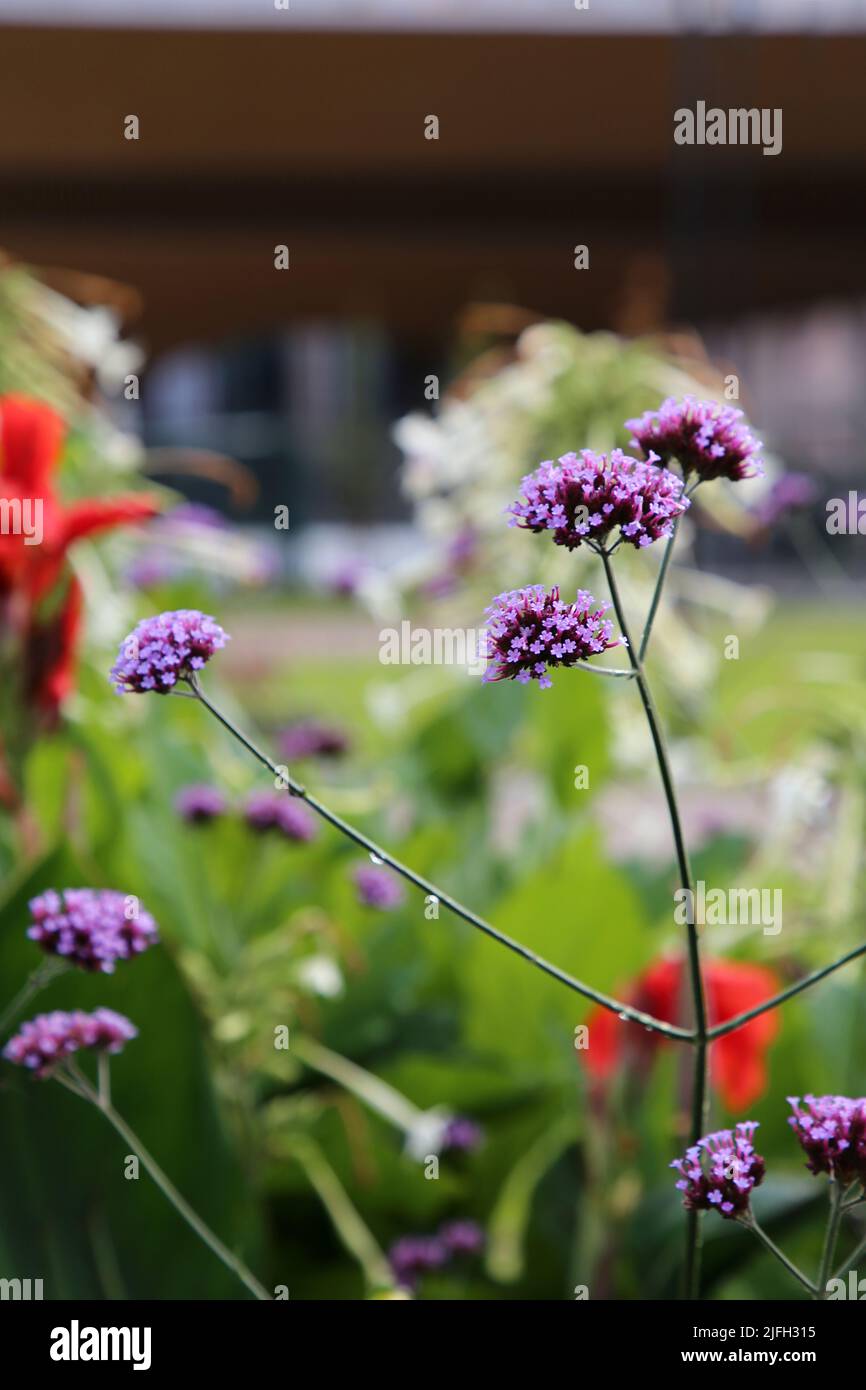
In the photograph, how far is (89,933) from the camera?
1.01 ft

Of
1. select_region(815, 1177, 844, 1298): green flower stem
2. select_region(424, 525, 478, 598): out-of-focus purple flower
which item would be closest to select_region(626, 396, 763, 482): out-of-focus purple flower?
select_region(815, 1177, 844, 1298): green flower stem

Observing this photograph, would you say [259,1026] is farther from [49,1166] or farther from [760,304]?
[760,304]

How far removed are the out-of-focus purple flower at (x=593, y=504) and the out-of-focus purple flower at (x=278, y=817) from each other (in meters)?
0.30

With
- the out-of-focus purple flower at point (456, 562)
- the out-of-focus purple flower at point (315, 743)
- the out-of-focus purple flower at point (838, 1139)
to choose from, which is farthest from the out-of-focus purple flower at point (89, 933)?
the out-of-focus purple flower at point (456, 562)

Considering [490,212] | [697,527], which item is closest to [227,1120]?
[697,527]

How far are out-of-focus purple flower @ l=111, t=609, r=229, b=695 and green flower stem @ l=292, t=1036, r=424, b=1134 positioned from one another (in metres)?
0.30

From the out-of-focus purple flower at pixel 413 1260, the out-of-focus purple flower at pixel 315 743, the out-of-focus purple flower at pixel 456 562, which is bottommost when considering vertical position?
the out-of-focus purple flower at pixel 413 1260

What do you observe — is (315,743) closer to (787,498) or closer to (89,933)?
(787,498)

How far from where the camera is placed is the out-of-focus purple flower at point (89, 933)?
12.0 inches

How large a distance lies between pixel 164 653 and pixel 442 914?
19.1 inches

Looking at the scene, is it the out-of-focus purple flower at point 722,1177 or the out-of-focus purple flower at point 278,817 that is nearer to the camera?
the out-of-focus purple flower at point 722,1177

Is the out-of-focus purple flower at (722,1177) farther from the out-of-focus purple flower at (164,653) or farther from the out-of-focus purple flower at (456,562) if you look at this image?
the out-of-focus purple flower at (456,562)

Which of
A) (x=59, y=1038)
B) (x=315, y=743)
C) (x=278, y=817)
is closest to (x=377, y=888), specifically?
(x=278, y=817)

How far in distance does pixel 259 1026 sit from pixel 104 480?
14.7 inches
